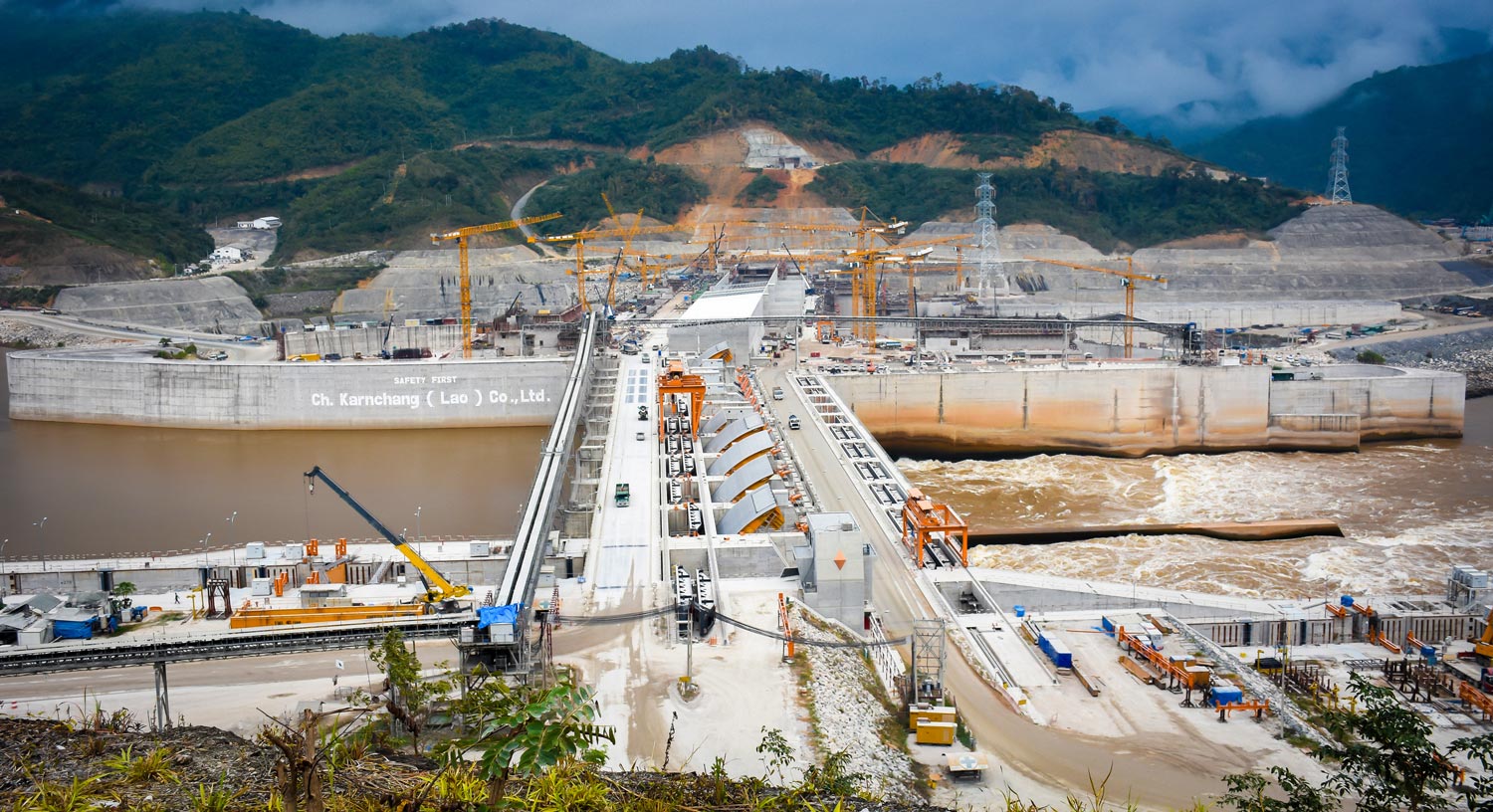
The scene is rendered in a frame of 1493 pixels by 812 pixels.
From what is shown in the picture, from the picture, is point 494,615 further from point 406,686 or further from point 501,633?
point 406,686

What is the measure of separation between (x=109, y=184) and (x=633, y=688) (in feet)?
429

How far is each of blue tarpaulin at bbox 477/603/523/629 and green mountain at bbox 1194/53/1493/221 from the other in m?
140

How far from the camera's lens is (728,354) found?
50.9m

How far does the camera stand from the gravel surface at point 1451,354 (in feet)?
187

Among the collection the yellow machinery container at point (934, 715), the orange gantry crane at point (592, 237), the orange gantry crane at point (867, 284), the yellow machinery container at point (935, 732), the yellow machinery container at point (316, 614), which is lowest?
the yellow machinery container at point (935, 732)

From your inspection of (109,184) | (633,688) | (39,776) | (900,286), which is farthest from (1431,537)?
(109,184)

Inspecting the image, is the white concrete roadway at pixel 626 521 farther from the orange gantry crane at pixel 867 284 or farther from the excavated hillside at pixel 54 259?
the excavated hillside at pixel 54 259

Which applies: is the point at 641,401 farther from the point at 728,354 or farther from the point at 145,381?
the point at 145,381

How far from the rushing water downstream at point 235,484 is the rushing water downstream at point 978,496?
4.4 inches

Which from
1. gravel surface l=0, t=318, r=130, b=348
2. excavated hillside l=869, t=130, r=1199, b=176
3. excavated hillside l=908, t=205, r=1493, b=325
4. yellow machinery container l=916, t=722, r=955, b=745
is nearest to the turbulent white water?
yellow machinery container l=916, t=722, r=955, b=745

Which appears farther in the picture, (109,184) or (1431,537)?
(109,184)

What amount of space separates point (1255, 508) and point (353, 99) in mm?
124711

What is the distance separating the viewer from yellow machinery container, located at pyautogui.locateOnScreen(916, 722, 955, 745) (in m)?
15.3

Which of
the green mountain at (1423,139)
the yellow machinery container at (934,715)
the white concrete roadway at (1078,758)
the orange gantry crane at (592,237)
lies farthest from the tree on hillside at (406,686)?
the green mountain at (1423,139)
